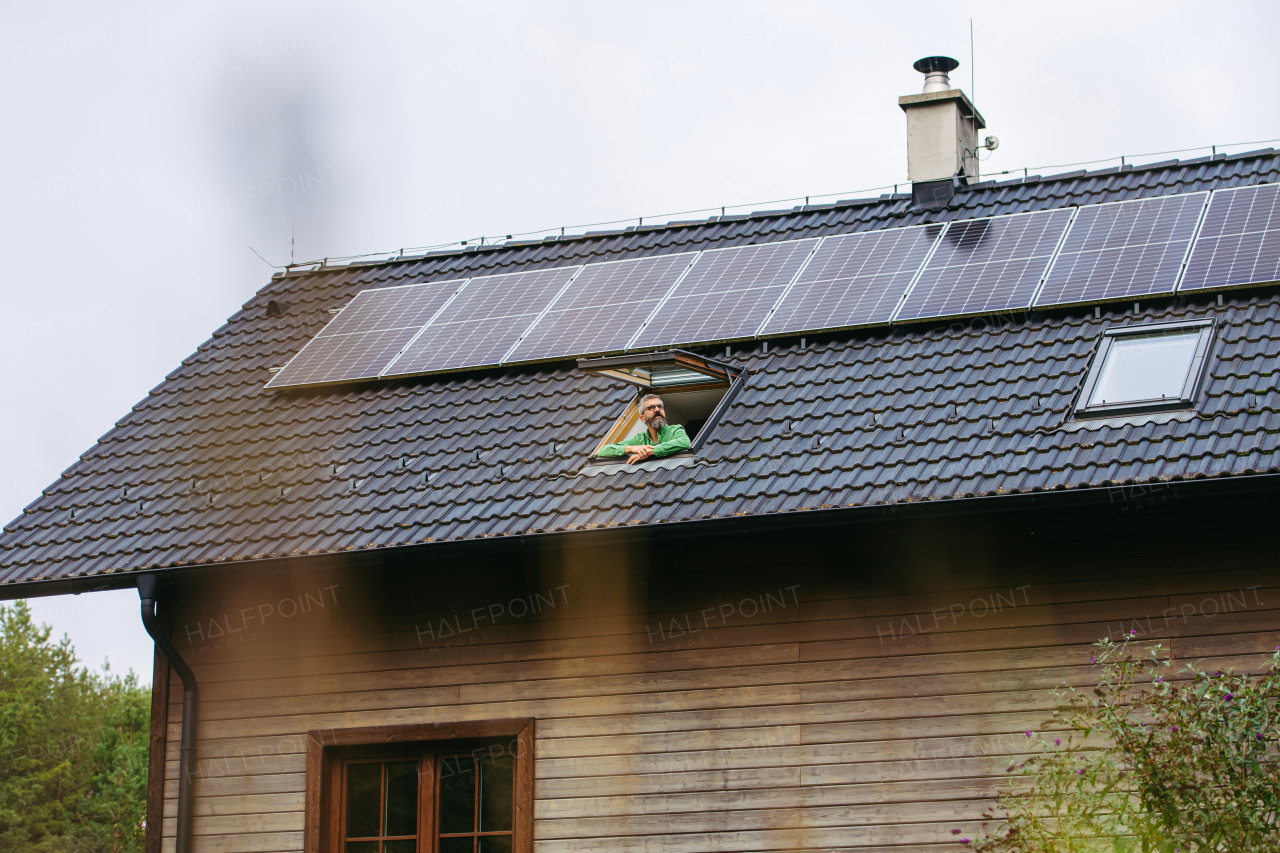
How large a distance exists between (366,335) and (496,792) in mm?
4794

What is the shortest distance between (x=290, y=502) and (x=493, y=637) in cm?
198

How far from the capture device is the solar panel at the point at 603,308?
39.4 ft

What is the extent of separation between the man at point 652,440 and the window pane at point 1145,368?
111 inches

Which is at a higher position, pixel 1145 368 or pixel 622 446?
pixel 1145 368

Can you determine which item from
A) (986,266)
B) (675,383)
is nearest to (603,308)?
(675,383)

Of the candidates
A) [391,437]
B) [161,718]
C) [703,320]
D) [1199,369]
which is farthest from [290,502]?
[1199,369]

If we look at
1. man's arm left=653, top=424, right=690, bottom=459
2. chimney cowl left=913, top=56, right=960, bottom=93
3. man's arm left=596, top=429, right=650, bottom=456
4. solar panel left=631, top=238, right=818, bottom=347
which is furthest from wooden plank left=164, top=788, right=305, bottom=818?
chimney cowl left=913, top=56, right=960, bottom=93

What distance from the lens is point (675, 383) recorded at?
11.1 m

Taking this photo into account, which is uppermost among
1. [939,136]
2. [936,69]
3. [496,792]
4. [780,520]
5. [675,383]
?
[936,69]

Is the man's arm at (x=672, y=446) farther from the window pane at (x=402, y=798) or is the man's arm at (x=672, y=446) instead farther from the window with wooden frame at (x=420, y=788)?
the window pane at (x=402, y=798)

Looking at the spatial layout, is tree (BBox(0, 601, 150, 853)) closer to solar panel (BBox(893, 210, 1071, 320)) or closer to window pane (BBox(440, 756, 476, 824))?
window pane (BBox(440, 756, 476, 824))

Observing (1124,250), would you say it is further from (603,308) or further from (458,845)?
(458,845)

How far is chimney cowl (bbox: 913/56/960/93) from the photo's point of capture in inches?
553

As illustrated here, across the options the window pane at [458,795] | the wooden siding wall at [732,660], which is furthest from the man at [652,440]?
the window pane at [458,795]
